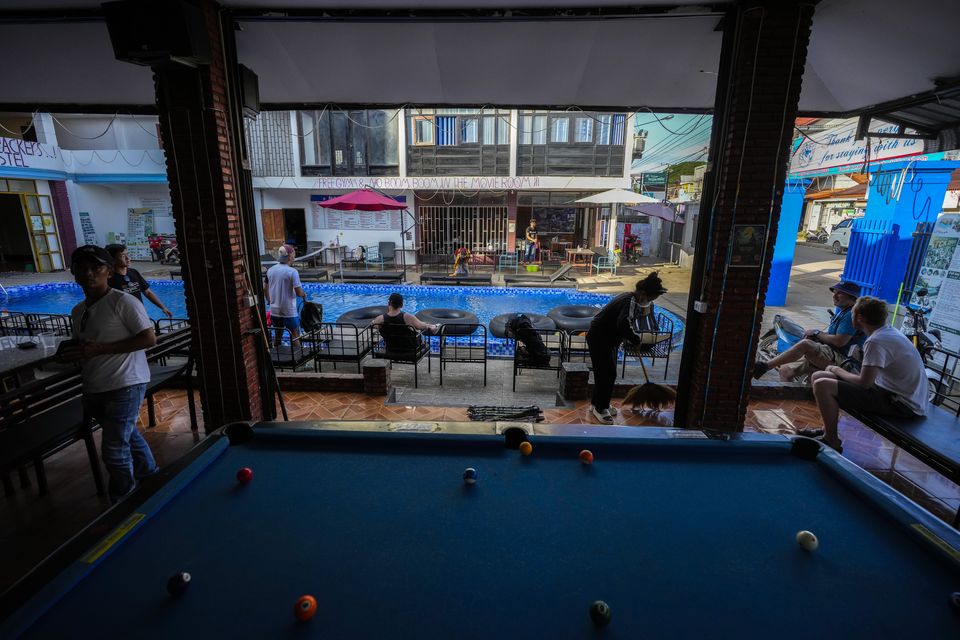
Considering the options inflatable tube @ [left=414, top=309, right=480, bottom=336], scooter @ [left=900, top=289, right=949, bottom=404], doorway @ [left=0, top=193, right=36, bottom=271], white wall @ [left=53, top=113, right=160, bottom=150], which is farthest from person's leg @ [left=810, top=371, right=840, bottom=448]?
doorway @ [left=0, top=193, right=36, bottom=271]

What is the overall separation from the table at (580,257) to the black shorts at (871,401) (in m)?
13.0

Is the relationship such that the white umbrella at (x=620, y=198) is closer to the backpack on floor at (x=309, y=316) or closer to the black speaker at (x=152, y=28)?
the backpack on floor at (x=309, y=316)

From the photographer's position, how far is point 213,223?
4262mm

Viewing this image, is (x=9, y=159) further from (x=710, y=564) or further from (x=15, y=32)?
(x=710, y=564)

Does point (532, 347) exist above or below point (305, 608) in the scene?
below

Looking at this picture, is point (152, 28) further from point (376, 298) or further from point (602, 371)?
point (376, 298)

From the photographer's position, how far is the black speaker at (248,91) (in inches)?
172

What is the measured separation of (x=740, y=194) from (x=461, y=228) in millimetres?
14946

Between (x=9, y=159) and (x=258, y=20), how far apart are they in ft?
56.5

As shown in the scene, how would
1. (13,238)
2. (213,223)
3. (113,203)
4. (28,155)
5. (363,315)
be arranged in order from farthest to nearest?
(113,203), (13,238), (28,155), (363,315), (213,223)

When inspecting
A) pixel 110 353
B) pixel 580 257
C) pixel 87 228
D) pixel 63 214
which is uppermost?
pixel 63 214

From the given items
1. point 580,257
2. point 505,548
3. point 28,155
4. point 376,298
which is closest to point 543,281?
point 580,257

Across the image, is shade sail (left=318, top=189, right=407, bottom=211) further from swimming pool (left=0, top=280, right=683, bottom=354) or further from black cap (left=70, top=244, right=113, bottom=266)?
black cap (left=70, top=244, right=113, bottom=266)

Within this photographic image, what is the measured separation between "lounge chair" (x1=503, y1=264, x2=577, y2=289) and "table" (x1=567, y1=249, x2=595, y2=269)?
1.93 m
